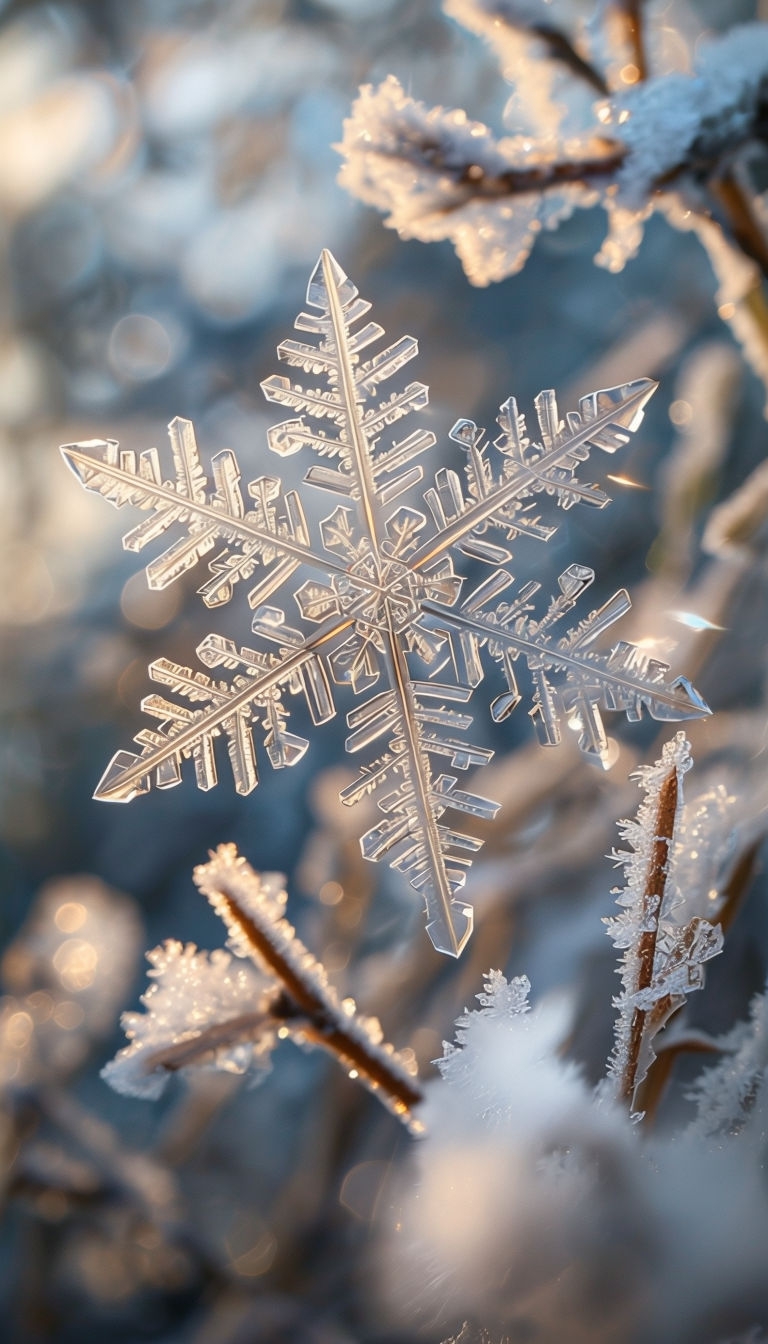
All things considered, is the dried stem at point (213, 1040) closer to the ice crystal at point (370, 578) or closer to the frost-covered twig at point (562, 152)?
the ice crystal at point (370, 578)

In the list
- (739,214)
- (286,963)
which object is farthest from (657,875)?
(739,214)

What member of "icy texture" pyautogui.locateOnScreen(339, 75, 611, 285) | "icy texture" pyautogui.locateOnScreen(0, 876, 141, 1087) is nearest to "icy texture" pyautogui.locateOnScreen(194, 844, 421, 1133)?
"icy texture" pyautogui.locateOnScreen(0, 876, 141, 1087)

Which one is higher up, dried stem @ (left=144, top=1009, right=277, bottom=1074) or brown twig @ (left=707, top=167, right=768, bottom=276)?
brown twig @ (left=707, top=167, right=768, bottom=276)

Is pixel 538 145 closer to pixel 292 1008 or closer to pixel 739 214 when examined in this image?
pixel 739 214

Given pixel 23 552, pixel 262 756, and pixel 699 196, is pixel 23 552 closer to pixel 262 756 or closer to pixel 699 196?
pixel 262 756

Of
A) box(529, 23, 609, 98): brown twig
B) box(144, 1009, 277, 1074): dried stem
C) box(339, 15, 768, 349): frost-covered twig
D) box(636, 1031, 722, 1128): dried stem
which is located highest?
box(529, 23, 609, 98): brown twig

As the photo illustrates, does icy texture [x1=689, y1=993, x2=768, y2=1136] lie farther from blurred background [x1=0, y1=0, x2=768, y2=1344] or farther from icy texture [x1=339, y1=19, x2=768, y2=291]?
icy texture [x1=339, y1=19, x2=768, y2=291]

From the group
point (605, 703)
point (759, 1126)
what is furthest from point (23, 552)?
point (759, 1126)
